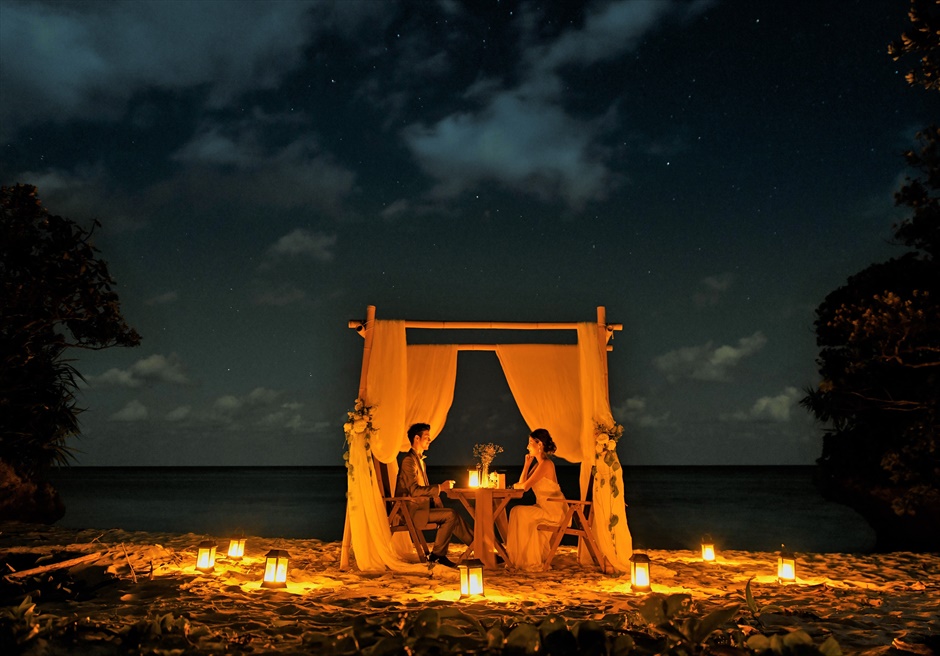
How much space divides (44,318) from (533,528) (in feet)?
17.5

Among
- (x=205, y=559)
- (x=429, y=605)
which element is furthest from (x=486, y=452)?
(x=205, y=559)

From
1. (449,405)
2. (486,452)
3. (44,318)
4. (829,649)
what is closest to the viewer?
(829,649)

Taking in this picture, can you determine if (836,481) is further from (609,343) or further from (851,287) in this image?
(609,343)

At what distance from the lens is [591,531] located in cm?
661

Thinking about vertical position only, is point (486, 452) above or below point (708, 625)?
above

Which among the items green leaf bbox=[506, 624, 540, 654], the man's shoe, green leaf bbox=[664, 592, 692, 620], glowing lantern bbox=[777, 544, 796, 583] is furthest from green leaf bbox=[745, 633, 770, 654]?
the man's shoe

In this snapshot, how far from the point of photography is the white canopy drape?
644 centimetres

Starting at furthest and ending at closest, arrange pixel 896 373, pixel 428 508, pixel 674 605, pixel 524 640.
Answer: pixel 896 373 → pixel 428 508 → pixel 674 605 → pixel 524 640

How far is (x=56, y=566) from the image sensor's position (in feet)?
17.5

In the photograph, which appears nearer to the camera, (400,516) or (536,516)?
(536,516)

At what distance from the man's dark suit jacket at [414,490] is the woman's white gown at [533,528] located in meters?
0.70

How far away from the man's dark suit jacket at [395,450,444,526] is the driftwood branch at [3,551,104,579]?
2.43 meters

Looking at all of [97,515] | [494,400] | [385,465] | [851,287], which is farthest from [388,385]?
[97,515]

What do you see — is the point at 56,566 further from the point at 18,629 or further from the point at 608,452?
the point at 608,452
